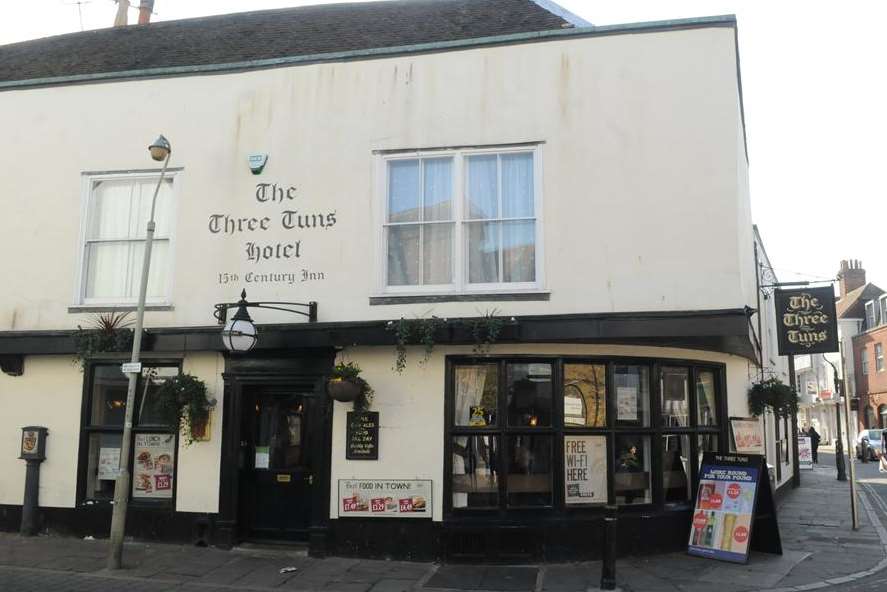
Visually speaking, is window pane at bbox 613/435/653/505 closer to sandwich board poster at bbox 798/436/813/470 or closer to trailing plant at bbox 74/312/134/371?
trailing plant at bbox 74/312/134/371

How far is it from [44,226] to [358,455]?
5485mm

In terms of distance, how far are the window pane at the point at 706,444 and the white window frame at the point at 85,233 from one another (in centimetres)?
718

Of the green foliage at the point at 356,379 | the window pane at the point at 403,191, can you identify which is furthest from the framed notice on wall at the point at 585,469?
the window pane at the point at 403,191

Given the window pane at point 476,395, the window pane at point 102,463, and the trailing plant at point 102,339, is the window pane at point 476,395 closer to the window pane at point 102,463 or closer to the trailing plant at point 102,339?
the trailing plant at point 102,339

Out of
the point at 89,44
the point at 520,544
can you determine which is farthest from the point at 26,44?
the point at 520,544

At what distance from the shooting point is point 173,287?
9641mm

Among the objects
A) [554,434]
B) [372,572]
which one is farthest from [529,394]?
[372,572]

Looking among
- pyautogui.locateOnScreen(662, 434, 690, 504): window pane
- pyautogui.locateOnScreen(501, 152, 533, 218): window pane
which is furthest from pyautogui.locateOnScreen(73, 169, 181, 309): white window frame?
pyautogui.locateOnScreen(662, 434, 690, 504): window pane

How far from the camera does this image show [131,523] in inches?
368

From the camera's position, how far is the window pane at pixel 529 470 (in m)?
8.64

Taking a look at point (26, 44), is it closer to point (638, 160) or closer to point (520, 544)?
point (638, 160)

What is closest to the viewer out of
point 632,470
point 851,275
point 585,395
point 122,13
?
point 585,395

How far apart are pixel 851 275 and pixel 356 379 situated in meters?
52.6

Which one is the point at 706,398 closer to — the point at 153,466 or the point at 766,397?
the point at 766,397
